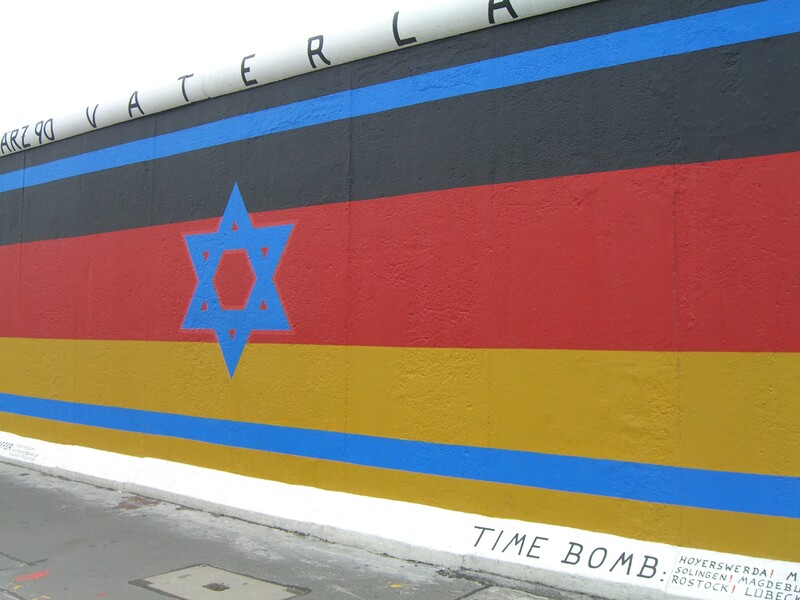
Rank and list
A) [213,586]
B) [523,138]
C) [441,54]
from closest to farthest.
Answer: [213,586], [523,138], [441,54]

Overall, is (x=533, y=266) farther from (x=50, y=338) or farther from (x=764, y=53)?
(x=50, y=338)

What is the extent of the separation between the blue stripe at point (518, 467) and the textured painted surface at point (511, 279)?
0.06 feet

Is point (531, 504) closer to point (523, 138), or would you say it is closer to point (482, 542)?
point (482, 542)

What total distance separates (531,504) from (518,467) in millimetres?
302

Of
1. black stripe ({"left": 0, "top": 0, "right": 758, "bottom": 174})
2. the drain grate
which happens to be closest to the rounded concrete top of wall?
black stripe ({"left": 0, "top": 0, "right": 758, "bottom": 174})

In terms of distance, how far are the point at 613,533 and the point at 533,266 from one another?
214 centimetres

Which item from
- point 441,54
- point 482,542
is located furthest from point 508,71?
point 482,542

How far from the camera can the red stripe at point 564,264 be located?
481 cm

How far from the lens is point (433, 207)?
6.36 metres

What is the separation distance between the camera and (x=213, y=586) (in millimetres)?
5391

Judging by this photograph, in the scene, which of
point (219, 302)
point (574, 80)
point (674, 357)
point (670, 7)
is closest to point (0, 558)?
point (219, 302)

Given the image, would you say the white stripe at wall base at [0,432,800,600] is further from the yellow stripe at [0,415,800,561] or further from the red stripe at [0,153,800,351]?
the red stripe at [0,153,800,351]

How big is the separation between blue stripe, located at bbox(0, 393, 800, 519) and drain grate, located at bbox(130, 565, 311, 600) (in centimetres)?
154

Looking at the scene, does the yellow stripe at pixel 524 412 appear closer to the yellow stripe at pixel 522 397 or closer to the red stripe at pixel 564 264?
the yellow stripe at pixel 522 397
